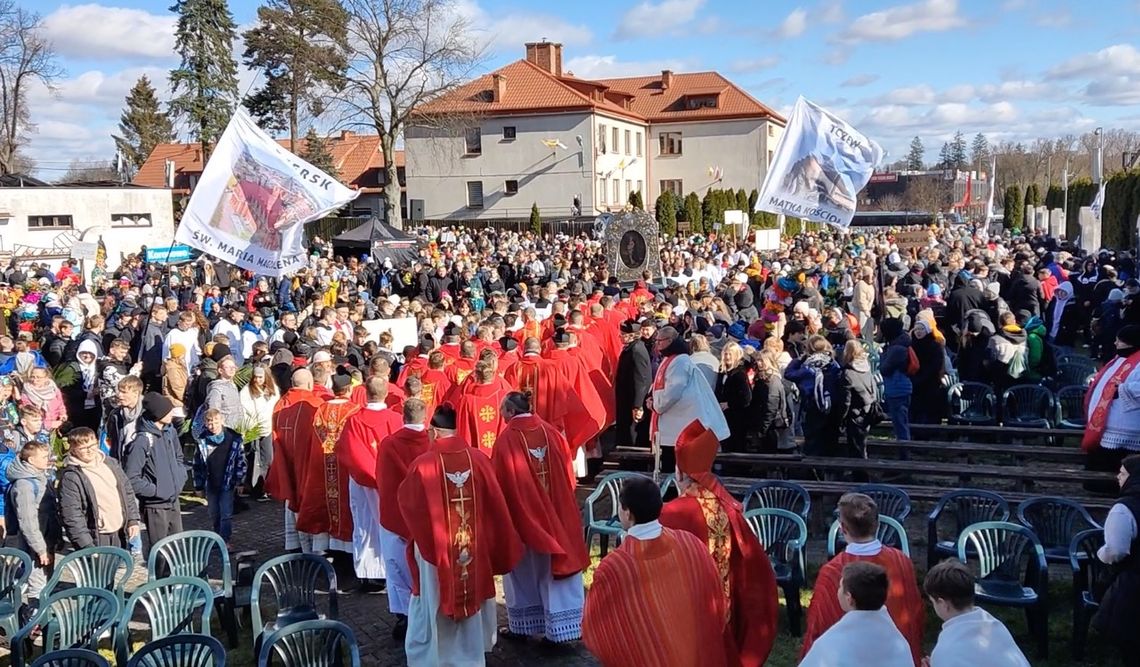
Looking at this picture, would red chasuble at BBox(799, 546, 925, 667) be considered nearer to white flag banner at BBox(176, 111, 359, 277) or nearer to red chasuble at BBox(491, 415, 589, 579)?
red chasuble at BBox(491, 415, 589, 579)

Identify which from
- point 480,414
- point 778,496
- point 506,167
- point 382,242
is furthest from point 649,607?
A: point 506,167

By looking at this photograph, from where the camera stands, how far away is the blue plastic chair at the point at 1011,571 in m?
6.12

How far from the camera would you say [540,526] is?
254 inches

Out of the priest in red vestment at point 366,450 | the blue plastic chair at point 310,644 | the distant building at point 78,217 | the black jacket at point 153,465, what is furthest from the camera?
the distant building at point 78,217

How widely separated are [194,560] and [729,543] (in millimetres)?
3933

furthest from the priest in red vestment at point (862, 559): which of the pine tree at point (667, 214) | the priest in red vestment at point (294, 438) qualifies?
the pine tree at point (667, 214)

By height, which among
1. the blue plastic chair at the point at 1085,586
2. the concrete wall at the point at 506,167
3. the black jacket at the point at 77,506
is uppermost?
the concrete wall at the point at 506,167

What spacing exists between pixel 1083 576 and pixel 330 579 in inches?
188

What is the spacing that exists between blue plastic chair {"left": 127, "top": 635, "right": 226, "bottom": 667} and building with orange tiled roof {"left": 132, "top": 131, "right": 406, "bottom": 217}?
50.6 metres

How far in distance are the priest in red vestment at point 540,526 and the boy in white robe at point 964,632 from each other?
10.2ft

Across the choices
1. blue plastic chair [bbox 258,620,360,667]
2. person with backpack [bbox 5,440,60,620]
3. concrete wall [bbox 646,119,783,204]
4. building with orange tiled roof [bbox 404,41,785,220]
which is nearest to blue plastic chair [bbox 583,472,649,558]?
blue plastic chair [bbox 258,620,360,667]

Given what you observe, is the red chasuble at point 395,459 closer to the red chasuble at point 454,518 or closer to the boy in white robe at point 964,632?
the red chasuble at point 454,518

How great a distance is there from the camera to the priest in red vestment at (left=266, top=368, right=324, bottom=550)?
793 cm

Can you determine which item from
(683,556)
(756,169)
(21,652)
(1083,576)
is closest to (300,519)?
(21,652)
